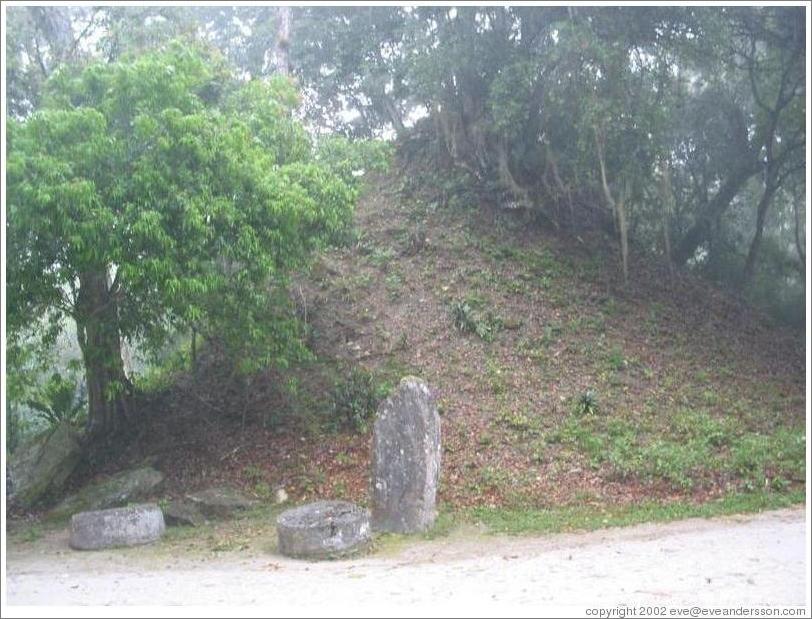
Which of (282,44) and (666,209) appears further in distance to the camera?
(666,209)

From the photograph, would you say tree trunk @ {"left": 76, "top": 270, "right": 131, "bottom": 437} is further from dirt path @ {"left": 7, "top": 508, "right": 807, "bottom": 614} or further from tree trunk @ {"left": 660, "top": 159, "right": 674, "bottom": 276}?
tree trunk @ {"left": 660, "top": 159, "right": 674, "bottom": 276}

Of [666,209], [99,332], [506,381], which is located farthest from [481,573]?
[666,209]

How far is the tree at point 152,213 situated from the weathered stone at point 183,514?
2.10 metres

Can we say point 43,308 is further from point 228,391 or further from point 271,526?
point 228,391

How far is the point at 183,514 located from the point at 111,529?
135 centimetres

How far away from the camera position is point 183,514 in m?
10.9

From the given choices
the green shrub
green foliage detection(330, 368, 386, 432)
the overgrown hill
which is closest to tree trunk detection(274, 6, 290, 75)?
the overgrown hill

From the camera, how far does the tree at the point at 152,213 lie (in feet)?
31.0

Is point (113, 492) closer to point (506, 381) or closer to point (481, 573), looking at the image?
point (481, 573)

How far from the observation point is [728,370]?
15.9 meters

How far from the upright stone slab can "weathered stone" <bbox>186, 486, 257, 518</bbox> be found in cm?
256

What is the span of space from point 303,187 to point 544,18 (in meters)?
7.92

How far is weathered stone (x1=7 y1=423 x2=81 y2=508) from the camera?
12.8 metres

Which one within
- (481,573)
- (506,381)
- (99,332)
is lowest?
(481,573)
